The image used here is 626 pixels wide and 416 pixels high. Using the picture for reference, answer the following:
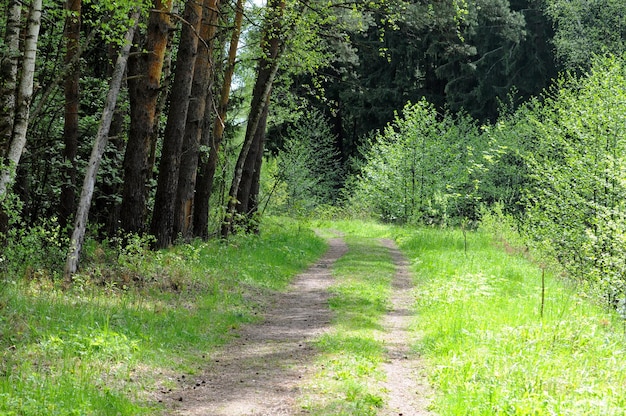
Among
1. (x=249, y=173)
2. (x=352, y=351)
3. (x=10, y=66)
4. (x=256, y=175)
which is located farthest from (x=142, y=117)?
(x=256, y=175)

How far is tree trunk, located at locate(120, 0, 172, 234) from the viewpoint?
43.3ft

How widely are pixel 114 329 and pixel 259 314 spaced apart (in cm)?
373

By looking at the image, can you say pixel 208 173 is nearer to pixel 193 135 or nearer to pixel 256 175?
pixel 193 135

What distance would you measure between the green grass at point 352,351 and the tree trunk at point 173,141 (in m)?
4.02

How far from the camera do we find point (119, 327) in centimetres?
846

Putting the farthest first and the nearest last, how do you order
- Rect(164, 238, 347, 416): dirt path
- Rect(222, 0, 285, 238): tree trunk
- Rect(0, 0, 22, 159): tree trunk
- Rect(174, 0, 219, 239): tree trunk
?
Rect(222, 0, 285, 238): tree trunk → Rect(174, 0, 219, 239): tree trunk → Rect(0, 0, 22, 159): tree trunk → Rect(164, 238, 347, 416): dirt path

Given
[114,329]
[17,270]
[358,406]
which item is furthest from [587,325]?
[17,270]

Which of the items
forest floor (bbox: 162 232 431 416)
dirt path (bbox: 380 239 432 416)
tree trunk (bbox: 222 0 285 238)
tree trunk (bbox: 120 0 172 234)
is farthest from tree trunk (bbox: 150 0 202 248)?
dirt path (bbox: 380 239 432 416)

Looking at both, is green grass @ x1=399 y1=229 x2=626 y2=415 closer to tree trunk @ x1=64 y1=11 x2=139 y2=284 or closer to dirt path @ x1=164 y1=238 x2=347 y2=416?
dirt path @ x1=164 y1=238 x2=347 y2=416

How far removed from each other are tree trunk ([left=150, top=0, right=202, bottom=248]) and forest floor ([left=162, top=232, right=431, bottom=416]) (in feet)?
11.1

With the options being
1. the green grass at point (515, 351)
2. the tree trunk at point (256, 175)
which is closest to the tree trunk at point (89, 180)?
the green grass at point (515, 351)

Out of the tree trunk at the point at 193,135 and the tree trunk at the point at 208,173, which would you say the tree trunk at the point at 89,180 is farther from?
the tree trunk at the point at 208,173

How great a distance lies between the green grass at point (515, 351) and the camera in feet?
20.0

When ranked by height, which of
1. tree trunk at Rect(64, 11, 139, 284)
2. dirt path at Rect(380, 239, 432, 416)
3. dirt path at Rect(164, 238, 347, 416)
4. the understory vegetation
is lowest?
dirt path at Rect(164, 238, 347, 416)
